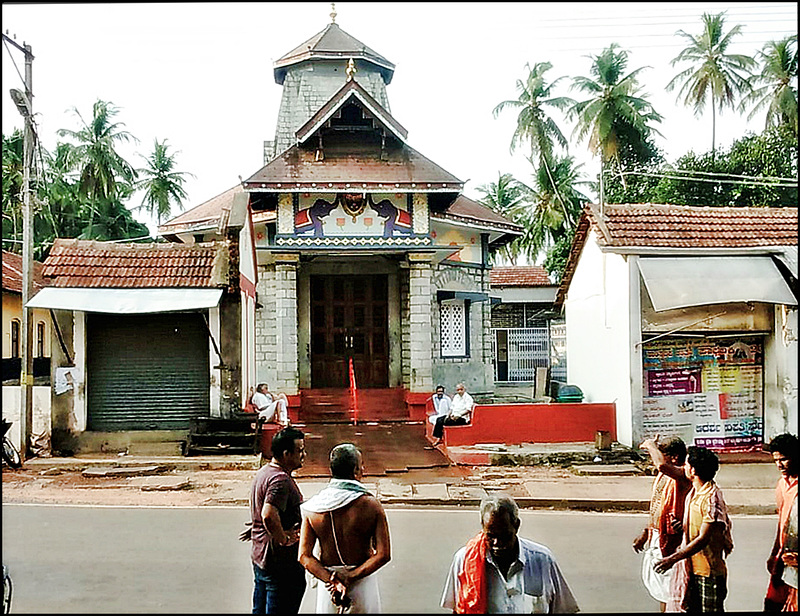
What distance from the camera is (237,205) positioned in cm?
1552

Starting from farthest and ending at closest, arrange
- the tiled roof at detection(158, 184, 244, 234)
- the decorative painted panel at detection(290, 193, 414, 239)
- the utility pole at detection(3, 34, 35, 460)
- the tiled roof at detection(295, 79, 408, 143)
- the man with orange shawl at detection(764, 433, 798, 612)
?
the tiled roof at detection(158, 184, 244, 234), the decorative painted panel at detection(290, 193, 414, 239), the tiled roof at detection(295, 79, 408, 143), the utility pole at detection(3, 34, 35, 460), the man with orange shawl at detection(764, 433, 798, 612)

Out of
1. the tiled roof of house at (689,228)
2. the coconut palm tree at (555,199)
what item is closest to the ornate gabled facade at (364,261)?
the tiled roof of house at (689,228)

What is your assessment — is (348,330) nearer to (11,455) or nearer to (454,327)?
(454,327)

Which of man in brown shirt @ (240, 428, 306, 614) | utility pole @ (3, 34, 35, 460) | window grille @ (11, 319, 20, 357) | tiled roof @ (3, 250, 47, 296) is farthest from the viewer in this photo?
window grille @ (11, 319, 20, 357)

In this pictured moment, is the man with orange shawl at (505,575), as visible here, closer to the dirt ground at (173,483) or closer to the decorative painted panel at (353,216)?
the dirt ground at (173,483)

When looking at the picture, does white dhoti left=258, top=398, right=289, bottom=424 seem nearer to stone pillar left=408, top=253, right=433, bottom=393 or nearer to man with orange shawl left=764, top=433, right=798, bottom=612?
stone pillar left=408, top=253, right=433, bottom=393

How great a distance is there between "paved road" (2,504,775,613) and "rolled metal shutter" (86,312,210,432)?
4046 mm

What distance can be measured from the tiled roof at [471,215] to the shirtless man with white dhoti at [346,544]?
15.3 meters

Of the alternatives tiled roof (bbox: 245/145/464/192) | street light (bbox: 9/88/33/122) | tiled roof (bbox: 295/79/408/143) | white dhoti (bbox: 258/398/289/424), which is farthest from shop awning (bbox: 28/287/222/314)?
tiled roof (bbox: 295/79/408/143)

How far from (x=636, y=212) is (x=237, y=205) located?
6923mm

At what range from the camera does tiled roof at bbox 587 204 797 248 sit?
47.4 feet

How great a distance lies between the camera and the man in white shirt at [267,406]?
1536 centimetres

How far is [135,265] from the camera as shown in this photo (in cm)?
1530

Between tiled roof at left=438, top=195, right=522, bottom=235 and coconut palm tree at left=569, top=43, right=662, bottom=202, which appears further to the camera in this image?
coconut palm tree at left=569, top=43, right=662, bottom=202
